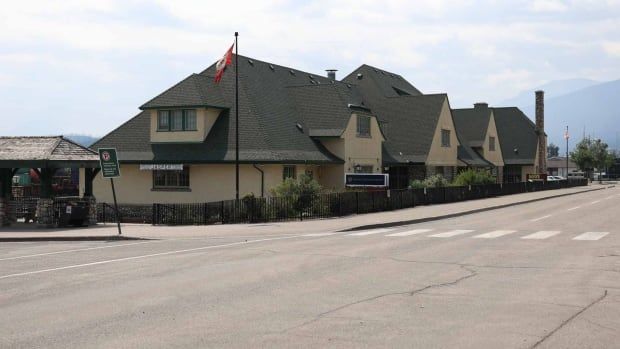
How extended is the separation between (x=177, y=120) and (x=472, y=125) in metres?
40.5

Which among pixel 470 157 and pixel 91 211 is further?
pixel 470 157

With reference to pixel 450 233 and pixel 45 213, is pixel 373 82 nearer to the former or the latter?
pixel 45 213

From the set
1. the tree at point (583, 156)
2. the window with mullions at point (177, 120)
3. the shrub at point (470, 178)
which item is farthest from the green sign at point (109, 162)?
the tree at point (583, 156)

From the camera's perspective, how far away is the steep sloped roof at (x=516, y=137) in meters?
78.0

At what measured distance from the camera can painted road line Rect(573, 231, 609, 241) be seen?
800 inches

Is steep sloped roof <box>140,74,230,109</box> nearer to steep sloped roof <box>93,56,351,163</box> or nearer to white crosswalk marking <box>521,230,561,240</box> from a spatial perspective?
steep sloped roof <box>93,56,351,163</box>

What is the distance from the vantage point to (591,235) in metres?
21.3

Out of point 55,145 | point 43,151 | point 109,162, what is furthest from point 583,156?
point 109,162

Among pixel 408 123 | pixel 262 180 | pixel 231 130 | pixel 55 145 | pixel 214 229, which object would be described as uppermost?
pixel 408 123

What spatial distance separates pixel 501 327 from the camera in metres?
8.47

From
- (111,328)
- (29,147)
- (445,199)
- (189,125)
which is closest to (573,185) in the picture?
(445,199)

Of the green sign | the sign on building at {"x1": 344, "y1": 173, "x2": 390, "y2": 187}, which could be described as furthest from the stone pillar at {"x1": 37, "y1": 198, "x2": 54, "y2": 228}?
the sign on building at {"x1": 344, "y1": 173, "x2": 390, "y2": 187}

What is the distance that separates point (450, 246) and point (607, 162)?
109270 mm

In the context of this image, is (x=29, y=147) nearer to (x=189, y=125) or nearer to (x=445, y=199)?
(x=189, y=125)
